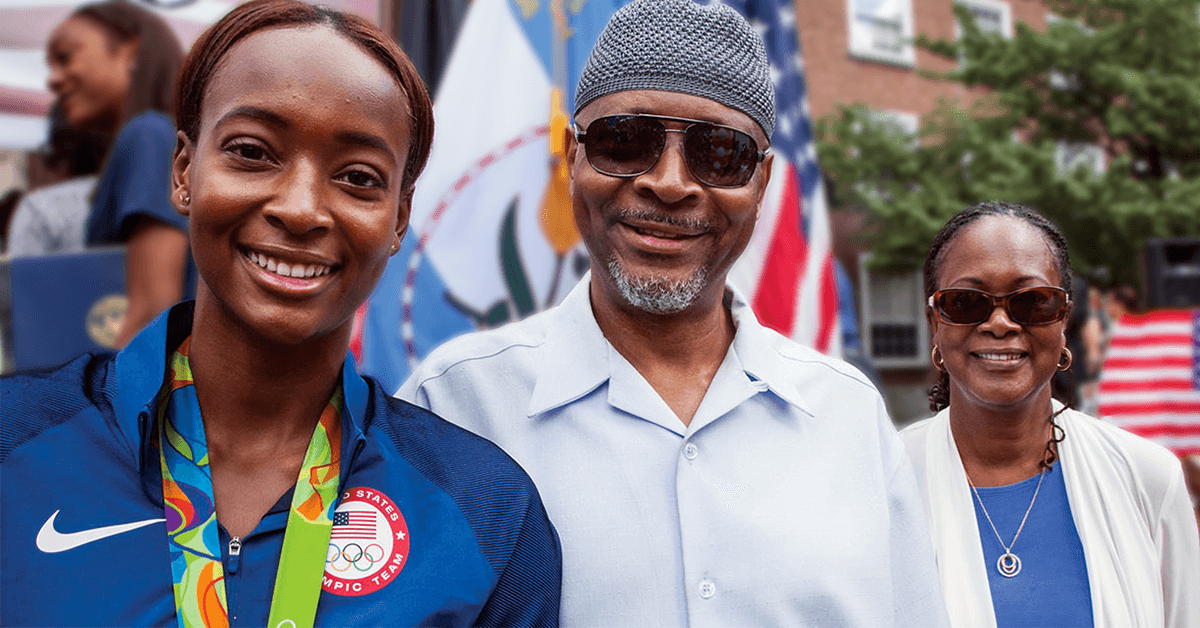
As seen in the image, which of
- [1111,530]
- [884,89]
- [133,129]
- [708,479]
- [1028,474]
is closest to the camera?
[708,479]

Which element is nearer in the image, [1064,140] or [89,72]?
[89,72]

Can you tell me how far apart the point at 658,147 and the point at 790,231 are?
12.5 ft

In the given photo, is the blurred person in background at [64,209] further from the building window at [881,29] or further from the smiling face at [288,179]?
the building window at [881,29]

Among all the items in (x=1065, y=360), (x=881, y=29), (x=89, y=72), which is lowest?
(x=1065, y=360)

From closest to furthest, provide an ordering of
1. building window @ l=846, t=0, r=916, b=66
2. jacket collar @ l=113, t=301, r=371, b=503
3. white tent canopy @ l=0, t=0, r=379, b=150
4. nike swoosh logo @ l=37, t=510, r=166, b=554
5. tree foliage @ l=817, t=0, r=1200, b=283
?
1. nike swoosh logo @ l=37, t=510, r=166, b=554
2. jacket collar @ l=113, t=301, r=371, b=503
3. white tent canopy @ l=0, t=0, r=379, b=150
4. tree foliage @ l=817, t=0, r=1200, b=283
5. building window @ l=846, t=0, r=916, b=66

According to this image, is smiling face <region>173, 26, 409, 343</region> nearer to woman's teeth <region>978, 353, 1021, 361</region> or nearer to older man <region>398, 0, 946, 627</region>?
older man <region>398, 0, 946, 627</region>

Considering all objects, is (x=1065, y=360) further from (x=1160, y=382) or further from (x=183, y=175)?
(x=1160, y=382)

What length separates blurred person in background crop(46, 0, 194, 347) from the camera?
10.7 ft

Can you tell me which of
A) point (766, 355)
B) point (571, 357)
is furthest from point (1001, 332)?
point (571, 357)

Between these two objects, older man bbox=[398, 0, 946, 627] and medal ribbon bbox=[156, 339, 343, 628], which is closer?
medal ribbon bbox=[156, 339, 343, 628]

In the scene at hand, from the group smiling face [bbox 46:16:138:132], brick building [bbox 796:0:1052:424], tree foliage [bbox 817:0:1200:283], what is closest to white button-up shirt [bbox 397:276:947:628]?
smiling face [bbox 46:16:138:132]

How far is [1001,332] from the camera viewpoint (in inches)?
92.1

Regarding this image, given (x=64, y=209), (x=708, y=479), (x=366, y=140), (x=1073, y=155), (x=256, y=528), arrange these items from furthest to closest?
1. (x=1073, y=155)
2. (x=64, y=209)
3. (x=708, y=479)
4. (x=366, y=140)
5. (x=256, y=528)

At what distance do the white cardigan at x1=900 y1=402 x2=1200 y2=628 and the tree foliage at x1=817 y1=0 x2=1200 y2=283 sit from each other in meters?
11.0
